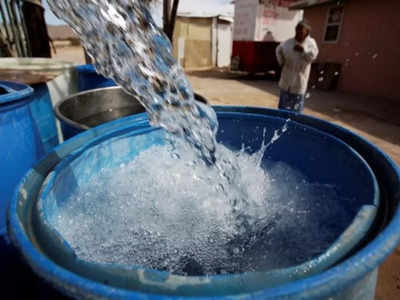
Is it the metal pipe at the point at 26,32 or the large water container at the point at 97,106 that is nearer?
the large water container at the point at 97,106

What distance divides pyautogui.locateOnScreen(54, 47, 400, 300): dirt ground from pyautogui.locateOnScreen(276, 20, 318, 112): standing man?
1484mm

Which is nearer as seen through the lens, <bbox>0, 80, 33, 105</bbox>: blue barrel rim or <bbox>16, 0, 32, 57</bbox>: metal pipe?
<bbox>0, 80, 33, 105</bbox>: blue barrel rim

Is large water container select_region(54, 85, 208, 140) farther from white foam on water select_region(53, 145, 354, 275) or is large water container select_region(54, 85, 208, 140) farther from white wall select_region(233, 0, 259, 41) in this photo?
white wall select_region(233, 0, 259, 41)

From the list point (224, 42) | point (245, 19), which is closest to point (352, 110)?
point (245, 19)

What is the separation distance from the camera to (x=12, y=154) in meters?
1.44

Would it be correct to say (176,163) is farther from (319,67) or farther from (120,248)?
(319,67)

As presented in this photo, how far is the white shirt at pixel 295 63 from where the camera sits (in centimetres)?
361

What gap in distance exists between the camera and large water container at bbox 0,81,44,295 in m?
1.40

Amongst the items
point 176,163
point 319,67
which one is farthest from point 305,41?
point 319,67

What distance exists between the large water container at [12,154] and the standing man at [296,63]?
3194 mm

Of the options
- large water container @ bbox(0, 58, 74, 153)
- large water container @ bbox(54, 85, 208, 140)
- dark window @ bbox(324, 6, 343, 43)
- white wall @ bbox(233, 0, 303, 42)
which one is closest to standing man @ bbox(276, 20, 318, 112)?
large water container @ bbox(54, 85, 208, 140)

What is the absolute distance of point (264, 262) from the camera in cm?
87

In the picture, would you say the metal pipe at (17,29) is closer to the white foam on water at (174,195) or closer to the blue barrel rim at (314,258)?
the white foam on water at (174,195)

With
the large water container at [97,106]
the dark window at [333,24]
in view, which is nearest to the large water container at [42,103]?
the large water container at [97,106]
